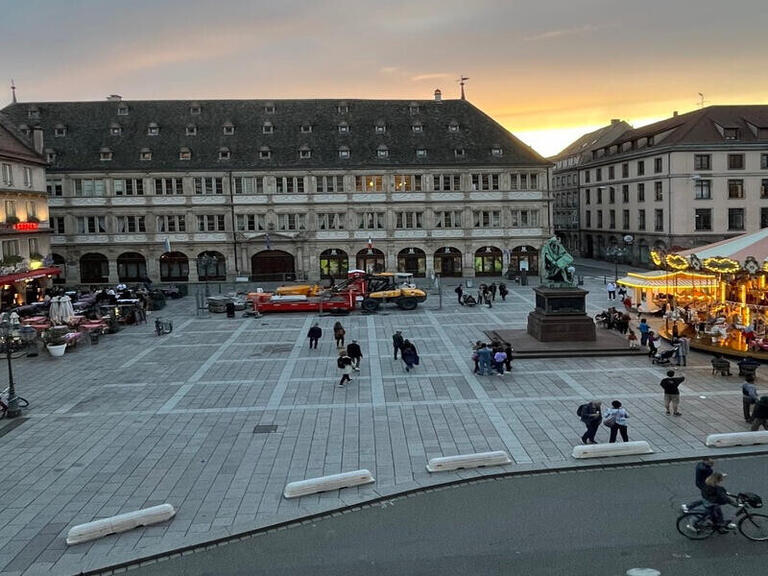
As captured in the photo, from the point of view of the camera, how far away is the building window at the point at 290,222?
212 feet

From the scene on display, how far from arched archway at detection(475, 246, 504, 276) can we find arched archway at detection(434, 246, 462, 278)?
180cm

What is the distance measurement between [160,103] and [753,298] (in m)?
55.7

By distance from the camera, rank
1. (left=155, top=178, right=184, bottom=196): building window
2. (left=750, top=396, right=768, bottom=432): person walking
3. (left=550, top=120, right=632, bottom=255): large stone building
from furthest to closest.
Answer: (left=550, top=120, right=632, bottom=255): large stone building < (left=155, top=178, right=184, bottom=196): building window < (left=750, top=396, right=768, bottom=432): person walking

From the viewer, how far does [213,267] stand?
213ft

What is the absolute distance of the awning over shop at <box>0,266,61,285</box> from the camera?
145 ft

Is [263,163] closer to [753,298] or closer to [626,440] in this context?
[753,298]

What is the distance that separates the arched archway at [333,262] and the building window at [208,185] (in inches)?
438

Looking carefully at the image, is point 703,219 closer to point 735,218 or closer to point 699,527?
point 735,218

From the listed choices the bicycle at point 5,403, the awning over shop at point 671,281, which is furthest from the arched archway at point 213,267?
the bicycle at point 5,403

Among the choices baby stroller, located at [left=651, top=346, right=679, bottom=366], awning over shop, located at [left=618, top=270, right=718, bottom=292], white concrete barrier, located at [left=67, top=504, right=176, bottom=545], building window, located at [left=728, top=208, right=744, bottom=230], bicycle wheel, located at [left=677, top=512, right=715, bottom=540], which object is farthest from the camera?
building window, located at [left=728, top=208, right=744, bottom=230]

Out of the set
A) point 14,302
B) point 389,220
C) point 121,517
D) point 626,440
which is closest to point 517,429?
point 626,440

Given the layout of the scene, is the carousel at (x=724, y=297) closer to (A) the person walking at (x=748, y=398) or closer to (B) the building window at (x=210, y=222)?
(A) the person walking at (x=748, y=398)

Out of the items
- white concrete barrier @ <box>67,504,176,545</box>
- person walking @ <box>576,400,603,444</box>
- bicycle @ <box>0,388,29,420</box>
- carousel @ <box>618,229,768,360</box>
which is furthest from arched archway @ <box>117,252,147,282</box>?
person walking @ <box>576,400,603,444</box>

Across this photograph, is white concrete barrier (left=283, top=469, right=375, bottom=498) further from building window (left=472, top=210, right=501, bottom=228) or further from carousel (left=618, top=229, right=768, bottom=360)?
building window (left=472, top=210, right=501, bottom=228)
